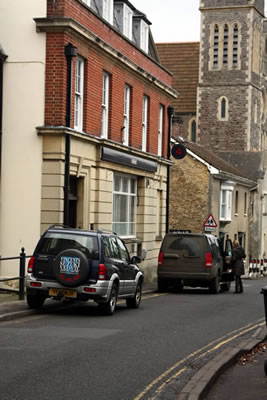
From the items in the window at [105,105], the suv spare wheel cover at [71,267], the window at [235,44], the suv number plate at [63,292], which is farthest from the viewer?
the window at [235,44]

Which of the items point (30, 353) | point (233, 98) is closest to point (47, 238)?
point (30, 353)

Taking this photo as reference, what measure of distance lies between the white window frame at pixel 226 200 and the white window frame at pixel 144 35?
60.1ft

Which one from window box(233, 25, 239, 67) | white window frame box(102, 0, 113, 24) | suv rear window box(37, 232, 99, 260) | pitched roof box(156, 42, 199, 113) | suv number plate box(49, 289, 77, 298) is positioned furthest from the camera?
pitched roof box(156, 42, 199, 113)

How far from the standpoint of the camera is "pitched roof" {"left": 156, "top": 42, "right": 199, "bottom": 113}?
3004 inches

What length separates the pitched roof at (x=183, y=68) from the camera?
250ft

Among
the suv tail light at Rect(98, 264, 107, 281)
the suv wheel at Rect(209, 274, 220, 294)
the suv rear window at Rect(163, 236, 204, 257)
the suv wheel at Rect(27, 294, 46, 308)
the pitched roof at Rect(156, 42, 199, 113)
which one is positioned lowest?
the suv wheel at Rect(209, 274, 220, 294)

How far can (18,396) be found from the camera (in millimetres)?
8586

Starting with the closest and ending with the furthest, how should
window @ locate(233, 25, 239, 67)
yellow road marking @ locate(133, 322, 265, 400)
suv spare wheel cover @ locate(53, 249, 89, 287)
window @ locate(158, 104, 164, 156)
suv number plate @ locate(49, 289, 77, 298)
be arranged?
yellow road marking @ locate(133, 322, 265, 400) < suv spare wheel cover @ locate(53, 249, 89, 287) < suv number plate @ locate(49, 289, 77, 298) < window @ locate(158, 104, 164, 156) < window @ locate(233, 25, 239, 67)

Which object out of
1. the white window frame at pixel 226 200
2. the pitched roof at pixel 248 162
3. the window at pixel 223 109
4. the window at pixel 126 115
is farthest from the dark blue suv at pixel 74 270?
the window at pixel 223 109

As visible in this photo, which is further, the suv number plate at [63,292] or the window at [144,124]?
the window at [144,124]

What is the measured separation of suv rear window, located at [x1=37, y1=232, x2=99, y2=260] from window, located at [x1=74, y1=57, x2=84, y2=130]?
7.79 meters

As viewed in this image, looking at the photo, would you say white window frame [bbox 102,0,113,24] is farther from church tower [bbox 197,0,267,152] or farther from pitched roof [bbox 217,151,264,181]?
church tower [bbox 197,0,267,152]

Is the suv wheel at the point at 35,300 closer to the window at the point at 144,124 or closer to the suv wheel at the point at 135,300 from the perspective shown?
the suv wheel at the point at 135,300

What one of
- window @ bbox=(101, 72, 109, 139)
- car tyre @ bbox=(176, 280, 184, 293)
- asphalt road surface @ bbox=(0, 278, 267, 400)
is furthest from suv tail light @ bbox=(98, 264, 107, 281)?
window @ bbox=(101, 72, 109, 139)
